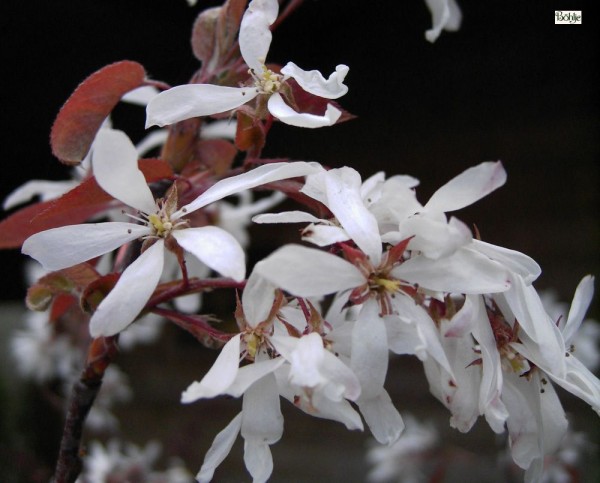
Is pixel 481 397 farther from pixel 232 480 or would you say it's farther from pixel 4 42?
pixel 232 480

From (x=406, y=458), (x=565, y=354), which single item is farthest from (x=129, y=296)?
(x=406, y=458)

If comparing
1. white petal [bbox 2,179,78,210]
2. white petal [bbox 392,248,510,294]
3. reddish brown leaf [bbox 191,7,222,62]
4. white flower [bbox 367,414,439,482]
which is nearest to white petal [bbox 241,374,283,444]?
white petal [bbox 392,248,510,294]

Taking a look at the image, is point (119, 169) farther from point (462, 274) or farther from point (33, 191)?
point (33, 191)

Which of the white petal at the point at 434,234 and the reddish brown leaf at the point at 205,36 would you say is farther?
the reddish brown leaf at the point at 205,36

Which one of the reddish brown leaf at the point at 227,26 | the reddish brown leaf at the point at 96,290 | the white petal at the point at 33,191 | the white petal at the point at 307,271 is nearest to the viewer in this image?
the white petal at the point at 307,271

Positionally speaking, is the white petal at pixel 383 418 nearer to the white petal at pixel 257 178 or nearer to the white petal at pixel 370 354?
the white petal at pixel 370 354

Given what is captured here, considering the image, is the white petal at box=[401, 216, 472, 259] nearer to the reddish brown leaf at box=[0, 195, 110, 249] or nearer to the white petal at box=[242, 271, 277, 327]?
the white petal at box=[242, 271, 277, 327]

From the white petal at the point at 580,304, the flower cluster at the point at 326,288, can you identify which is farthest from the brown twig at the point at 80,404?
the white petal at the point at 580,304
